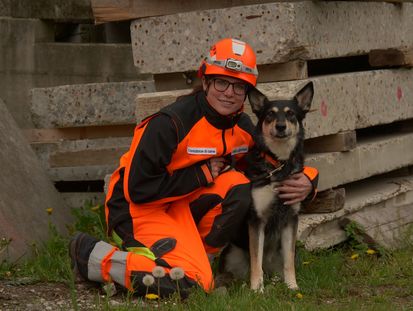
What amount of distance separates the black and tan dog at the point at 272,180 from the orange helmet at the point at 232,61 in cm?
17

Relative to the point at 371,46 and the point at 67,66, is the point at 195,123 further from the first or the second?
the point at 67,66

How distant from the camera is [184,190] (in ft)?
16.9

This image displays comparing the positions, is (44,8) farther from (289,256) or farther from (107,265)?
(289,256)

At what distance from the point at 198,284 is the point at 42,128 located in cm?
313

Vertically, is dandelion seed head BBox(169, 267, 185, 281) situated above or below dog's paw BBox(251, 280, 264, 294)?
above

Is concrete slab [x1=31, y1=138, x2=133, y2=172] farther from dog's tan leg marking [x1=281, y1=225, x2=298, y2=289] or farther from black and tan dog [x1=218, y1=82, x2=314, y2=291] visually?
dog's tan leg marking [x1=281, y1=225, x2=298, y2=289]

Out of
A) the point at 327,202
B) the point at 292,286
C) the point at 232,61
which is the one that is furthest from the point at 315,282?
the point at 232,61

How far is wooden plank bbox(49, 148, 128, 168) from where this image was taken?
7387 mm

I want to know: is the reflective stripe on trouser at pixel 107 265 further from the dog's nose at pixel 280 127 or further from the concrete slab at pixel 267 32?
the concrete slab at pixel 267 32

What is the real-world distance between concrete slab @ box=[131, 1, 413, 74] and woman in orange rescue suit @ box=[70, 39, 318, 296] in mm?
787

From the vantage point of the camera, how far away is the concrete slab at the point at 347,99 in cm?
603

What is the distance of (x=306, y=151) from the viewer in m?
6.53

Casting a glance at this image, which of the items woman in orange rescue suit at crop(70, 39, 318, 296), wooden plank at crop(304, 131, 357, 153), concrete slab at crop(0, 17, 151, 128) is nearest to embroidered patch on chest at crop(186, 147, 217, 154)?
woman in orange rescue suit at crop(70, 39, 318, 296)

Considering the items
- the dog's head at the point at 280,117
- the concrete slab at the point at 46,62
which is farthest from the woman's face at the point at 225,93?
the concrete slab at the point at 46,62
